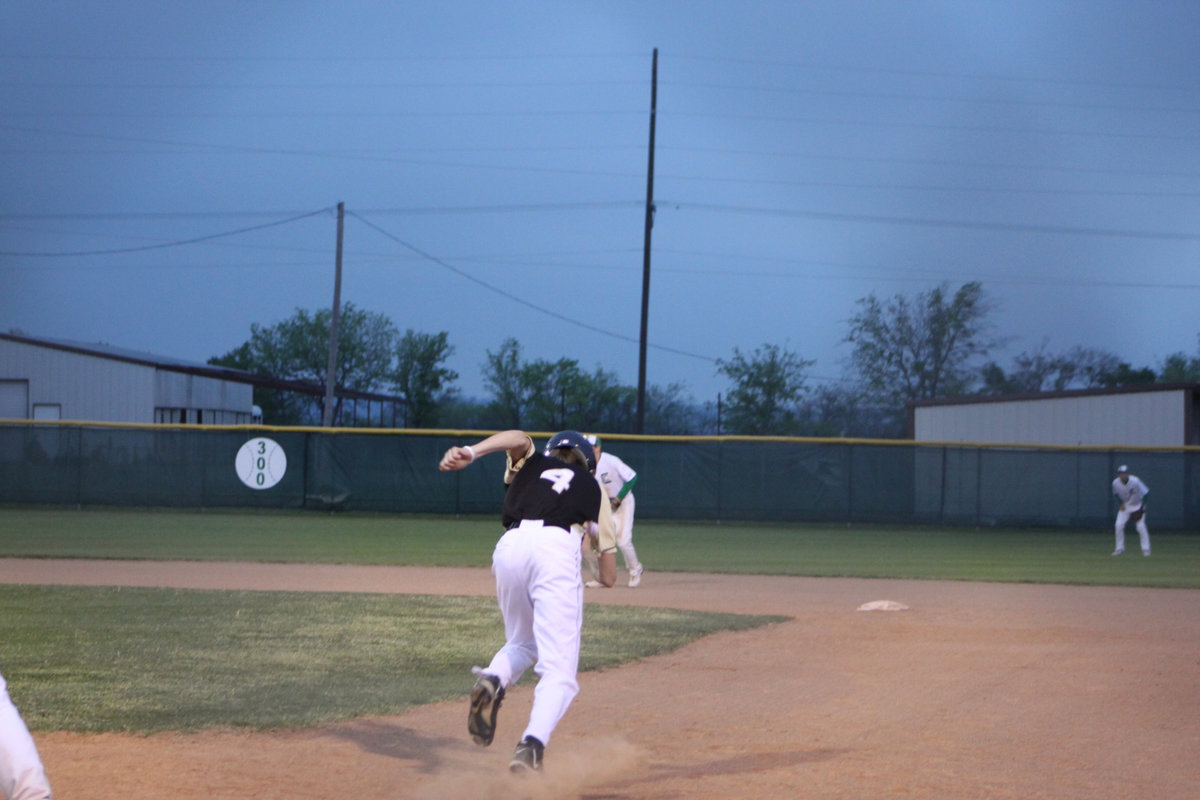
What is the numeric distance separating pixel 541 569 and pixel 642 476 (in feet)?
82.3

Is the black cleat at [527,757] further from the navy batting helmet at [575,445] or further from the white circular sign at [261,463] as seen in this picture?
the white circular sign at [261,463]

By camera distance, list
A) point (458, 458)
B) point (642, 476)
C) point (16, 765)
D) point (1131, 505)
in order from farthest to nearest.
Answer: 1. point (642, 476)
2. point (1131, 505)
3. point (458, 458)
4. point (16, 765)

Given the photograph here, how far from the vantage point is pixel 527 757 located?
17.9 ft

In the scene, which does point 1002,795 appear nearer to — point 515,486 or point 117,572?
point 515,486

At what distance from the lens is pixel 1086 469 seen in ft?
98.8

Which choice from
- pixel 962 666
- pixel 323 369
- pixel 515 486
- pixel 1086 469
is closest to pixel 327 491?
pixel 1086 469

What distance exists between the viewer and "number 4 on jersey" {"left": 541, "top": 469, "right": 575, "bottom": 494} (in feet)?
19.2

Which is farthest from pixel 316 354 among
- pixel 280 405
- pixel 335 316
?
pixel 335 316

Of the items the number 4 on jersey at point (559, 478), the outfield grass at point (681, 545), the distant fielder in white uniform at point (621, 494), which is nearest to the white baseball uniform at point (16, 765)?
the number 4 on jersey at point (559, 478)

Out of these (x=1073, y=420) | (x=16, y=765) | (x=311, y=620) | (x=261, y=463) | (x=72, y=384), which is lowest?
(x=311, y=620)

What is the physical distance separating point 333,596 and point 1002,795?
31.3 ft

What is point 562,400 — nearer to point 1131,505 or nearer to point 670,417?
point 670,417

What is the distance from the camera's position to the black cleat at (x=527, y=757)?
5.41 m

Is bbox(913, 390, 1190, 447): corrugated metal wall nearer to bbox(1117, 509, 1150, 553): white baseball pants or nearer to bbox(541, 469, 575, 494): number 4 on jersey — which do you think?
bbox(1117, 509, 1150, 553): white baseball pants
